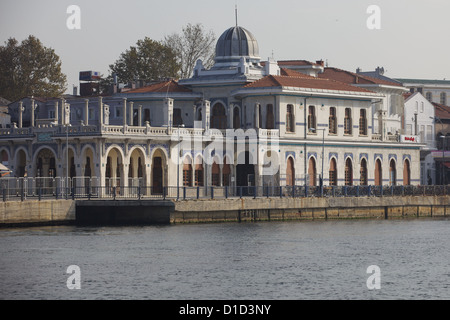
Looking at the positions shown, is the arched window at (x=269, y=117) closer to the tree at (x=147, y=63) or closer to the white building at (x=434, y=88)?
the tree at (x=147, y=63)

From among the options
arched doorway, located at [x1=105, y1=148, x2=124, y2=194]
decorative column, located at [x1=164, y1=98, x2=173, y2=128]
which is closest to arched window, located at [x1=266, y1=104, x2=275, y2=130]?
decorative column, located at [x1=164, y1=98, x2=173, y2=128]

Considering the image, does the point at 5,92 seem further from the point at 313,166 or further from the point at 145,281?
the point at 145,281

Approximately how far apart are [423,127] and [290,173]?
33.0 metres

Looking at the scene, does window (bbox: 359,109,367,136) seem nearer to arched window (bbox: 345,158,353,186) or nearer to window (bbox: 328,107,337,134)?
arched window (bbox: 345,158,353,186)

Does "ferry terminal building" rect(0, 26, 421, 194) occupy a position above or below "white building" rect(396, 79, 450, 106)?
below

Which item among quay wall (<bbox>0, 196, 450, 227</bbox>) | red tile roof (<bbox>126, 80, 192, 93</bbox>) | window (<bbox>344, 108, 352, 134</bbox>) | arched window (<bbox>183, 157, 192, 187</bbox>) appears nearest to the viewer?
quay wall (<bbox>0, 196, 450, 227</bbox>)

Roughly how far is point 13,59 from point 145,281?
7697 centimetres

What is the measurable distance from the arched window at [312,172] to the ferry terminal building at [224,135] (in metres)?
0.08

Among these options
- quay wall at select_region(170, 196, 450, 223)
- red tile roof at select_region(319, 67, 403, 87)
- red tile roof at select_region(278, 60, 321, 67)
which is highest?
red tile roof at select_region(278, 60, 321, 67)

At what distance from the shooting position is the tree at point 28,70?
122 meters

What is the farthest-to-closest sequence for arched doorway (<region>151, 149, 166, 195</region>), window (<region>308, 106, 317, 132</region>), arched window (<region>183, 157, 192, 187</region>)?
window (<region>308, 106, 317, 132</region>) → arched window (<region>183, 157, 192, 187</region>) → arched doorway (<region>151, 149, 166, 195</region>)

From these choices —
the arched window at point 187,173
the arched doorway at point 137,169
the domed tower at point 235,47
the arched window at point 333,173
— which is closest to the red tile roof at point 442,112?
the arched window at point 333,173

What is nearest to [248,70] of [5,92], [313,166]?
[313,166]

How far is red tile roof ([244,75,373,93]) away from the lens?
293 ft
